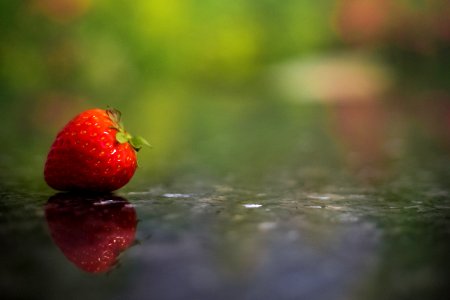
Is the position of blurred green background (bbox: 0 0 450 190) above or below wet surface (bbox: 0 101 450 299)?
above

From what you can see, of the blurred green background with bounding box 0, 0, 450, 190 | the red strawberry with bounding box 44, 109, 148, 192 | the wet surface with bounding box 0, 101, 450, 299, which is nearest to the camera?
the wet surface with bounding box 0, 101, 450, 299

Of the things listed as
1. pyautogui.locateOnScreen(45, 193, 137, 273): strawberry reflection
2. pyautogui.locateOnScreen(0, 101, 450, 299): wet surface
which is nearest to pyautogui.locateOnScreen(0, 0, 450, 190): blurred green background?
pyautogui.locateOnScreen(0, 101, 450, 299): wet surface

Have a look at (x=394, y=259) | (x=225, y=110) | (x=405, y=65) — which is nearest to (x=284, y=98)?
(x=225, y=110)

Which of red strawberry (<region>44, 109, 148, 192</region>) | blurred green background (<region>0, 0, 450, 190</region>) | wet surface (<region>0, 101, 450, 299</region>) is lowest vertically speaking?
wet surface (<region>0, 101, 450, 299</region>)

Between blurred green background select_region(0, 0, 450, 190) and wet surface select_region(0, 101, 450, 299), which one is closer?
wet surface select_region(0, 101, 450, 299)

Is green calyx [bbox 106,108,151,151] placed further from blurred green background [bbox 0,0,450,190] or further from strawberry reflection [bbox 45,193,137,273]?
blurred green background [bbox 0,0,450,190]
